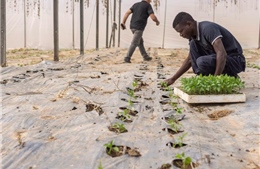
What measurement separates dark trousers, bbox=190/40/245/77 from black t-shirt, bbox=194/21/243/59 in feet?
0.20

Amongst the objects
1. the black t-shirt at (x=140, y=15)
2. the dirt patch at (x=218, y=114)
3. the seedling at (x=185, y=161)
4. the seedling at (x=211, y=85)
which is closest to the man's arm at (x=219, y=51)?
the seedling at (x=211, y=85)

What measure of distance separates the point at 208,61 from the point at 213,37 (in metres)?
0.32

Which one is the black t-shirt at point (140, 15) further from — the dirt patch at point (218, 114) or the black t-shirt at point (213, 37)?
the dirt patch at point (218, 114)

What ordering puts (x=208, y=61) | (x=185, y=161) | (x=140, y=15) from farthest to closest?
(x=140, y=15) → (x=208, y=61) → (x=185, y=161)

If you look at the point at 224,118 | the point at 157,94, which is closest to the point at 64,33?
the point at 157,94

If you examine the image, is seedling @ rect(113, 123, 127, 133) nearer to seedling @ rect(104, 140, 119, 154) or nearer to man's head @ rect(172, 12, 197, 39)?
seedling @ rect(104, 140, 119, 154)

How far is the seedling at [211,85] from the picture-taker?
333cm

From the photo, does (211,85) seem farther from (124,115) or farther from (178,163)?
(178,163)

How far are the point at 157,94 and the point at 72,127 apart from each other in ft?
4.92

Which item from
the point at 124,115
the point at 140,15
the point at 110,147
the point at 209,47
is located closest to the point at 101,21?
the point at 140,15

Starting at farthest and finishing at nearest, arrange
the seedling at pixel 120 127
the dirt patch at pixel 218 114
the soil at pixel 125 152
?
the dirt patch at pixel 218 114 < the seedling at pixel 120 127 < the soil at pixel 125 152

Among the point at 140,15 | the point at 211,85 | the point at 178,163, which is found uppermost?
the point at 140,15

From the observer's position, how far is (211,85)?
131 inches

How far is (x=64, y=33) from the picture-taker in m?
15.4
